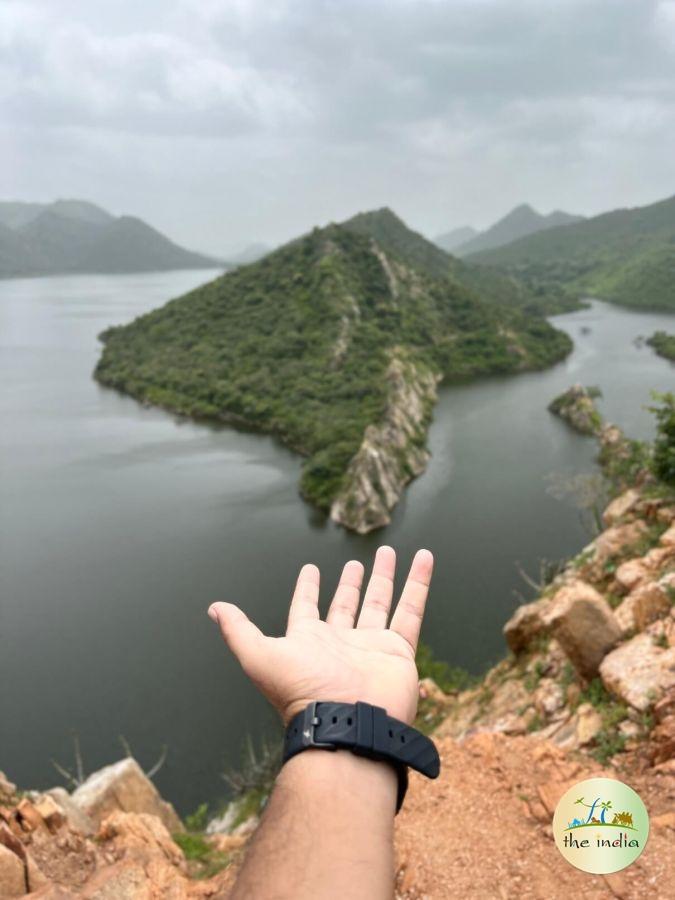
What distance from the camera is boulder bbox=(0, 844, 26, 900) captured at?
18.0ft

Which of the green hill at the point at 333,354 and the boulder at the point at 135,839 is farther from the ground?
the green hill at the point at 333,354

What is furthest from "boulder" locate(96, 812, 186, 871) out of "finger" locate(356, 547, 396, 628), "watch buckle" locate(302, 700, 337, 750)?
"watch buckle" locate(302, 700, 337, 750)

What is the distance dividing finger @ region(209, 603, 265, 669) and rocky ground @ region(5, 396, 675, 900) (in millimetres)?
4500

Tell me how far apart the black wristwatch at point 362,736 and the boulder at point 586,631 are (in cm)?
713

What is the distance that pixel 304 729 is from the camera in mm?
2643

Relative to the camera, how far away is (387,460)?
119 feet

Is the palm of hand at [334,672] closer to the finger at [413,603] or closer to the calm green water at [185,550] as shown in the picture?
the finger at [413,603]

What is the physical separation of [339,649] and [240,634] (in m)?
0.58

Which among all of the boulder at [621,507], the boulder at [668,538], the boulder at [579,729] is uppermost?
the boulder at [668,538]

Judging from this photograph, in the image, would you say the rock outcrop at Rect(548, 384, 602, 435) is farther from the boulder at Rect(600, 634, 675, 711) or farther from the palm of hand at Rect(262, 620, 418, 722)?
the palm of hand at Rect(262, 620, 418, 722)

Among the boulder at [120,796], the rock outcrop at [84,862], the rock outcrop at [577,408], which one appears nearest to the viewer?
the rock outcrop at [84,862]

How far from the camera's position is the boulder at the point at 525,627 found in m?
11.7

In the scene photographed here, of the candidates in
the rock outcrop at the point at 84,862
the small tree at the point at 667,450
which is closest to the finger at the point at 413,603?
the rock outcrop at the point at 84,862

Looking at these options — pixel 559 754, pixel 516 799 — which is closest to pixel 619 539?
pixel 559 754
